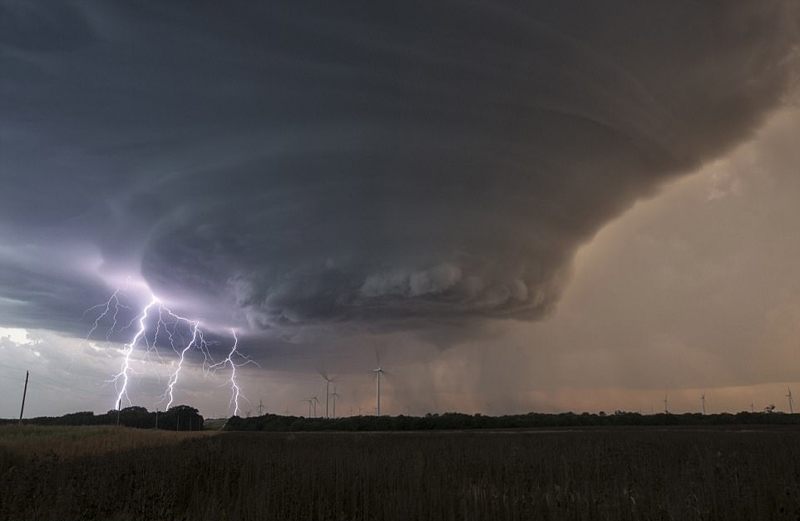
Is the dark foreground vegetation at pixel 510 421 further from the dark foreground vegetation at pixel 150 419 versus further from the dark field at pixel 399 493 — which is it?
the dark field at pixel 399 493

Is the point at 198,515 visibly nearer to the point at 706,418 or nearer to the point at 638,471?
the point at 638,471

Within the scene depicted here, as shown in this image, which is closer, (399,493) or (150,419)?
(399,493)

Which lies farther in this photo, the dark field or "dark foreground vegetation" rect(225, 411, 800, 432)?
"dark foreground vegetation" rect(225, 411, 800, 432)

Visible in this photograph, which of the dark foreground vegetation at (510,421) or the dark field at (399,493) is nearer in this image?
the dark field at (399,493)

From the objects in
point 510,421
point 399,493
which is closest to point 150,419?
point 510,421

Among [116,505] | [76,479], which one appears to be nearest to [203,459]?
[76,479]

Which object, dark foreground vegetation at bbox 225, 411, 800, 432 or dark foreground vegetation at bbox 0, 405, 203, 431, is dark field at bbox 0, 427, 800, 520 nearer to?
dark foreground vegetation at bbox 225, 411, 800, 432

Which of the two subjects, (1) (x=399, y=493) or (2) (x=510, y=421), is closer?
(1) (x=399, y=493)

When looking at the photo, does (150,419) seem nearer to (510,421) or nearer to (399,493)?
(510,421)

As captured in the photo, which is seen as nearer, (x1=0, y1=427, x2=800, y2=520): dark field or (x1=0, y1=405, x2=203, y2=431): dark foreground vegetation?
(x1=0, y1=427, x2=800, y2=520): dark field

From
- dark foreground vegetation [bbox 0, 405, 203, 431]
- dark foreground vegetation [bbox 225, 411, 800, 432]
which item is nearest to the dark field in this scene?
dark foreground vegetation [bbox 225, 411, 800, 432]

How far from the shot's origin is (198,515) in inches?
437

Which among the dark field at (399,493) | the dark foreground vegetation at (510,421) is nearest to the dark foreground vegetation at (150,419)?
the dark foreground vegetation at (510,421)

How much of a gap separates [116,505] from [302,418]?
121980 millimetres
